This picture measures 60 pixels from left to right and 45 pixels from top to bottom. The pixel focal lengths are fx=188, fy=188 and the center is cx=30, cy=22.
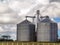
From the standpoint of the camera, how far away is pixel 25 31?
6.12 m

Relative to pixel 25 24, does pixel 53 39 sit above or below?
below

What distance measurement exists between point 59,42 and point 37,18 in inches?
41.1

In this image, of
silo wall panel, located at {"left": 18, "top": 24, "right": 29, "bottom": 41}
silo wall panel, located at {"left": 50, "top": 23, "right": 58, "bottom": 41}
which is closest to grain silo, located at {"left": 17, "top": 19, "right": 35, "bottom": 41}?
silo wall panel, located at {"left": 18, "top": 24, "right": 29, "bottom": 41}

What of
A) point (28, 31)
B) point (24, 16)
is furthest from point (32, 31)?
point (24, 16)

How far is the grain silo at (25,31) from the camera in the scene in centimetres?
596

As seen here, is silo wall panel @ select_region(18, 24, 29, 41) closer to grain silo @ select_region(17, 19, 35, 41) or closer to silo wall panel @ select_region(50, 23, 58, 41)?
grain silo @ select_region(17, 19, 35, 41)

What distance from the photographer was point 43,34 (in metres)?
6.04

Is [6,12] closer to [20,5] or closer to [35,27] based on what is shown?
[20,5]

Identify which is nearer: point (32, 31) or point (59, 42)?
point (59, 42)

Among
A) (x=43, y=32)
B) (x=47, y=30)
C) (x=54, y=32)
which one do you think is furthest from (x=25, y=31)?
(x=54, y=32)

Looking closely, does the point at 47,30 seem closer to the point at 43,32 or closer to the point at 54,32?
the point at 43,32

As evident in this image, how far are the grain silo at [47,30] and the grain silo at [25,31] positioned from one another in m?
0.22

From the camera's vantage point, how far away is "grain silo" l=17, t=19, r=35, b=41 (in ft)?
19.6

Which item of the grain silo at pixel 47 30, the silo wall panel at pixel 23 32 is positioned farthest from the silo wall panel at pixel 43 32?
the silo wall panel at pixel 23 32
